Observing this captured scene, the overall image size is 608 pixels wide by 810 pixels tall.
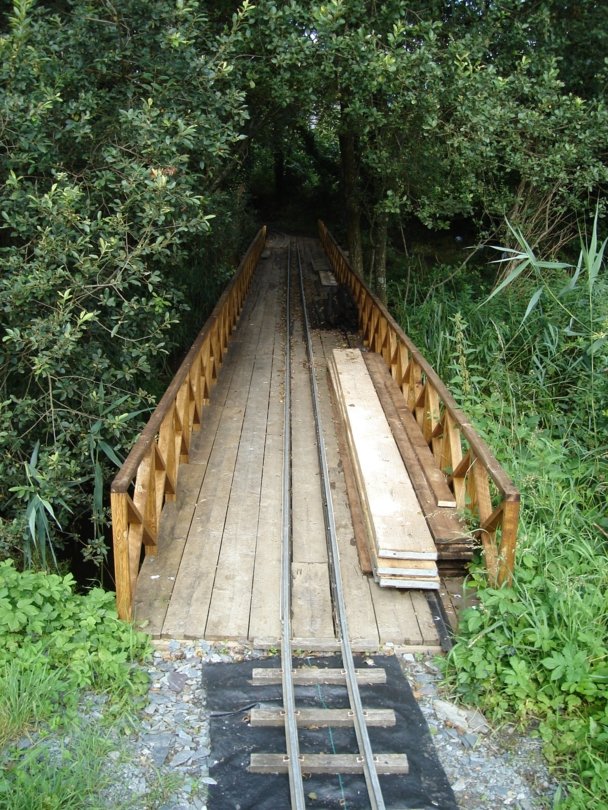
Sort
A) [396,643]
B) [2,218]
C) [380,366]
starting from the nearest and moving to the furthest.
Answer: [396,643] < [2,218] < [380,366]

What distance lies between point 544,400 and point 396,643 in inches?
173

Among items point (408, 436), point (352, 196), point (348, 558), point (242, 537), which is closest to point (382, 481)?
point (348, 558)

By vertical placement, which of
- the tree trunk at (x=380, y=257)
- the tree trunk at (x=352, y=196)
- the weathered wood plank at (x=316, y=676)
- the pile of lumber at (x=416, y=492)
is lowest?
the weathered wood plank at (x=316, y=676)

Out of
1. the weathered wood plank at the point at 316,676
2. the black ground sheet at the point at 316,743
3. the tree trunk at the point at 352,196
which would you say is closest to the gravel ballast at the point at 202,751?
the black ground sheet at the point at 316,743

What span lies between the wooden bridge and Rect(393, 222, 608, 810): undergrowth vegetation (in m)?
0.32

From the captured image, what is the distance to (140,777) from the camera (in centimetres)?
372

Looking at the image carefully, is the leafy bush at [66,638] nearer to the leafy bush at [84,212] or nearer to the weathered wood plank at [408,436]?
the leafy bush at [84,212]

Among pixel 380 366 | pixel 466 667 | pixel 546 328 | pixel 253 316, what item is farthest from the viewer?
pixel 253 316

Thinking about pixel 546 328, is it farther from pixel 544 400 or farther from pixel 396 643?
pixel 396 643

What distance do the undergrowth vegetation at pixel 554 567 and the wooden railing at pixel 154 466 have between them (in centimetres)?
215

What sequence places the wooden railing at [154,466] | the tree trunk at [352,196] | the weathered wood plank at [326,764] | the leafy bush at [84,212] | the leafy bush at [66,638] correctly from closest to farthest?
1. the weathered wood plank at [326,764]
2. the leafy bush at [66,638]
3. the wooden railing at [154,466]
4. the leafy bush at [84,212]
5. the tree trunk at [352,196]

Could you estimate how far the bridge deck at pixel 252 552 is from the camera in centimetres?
485

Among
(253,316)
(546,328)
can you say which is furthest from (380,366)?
(253,316)

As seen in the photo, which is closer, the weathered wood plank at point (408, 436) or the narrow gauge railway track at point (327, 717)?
the narrow gauge railway track at point (327, 717)
